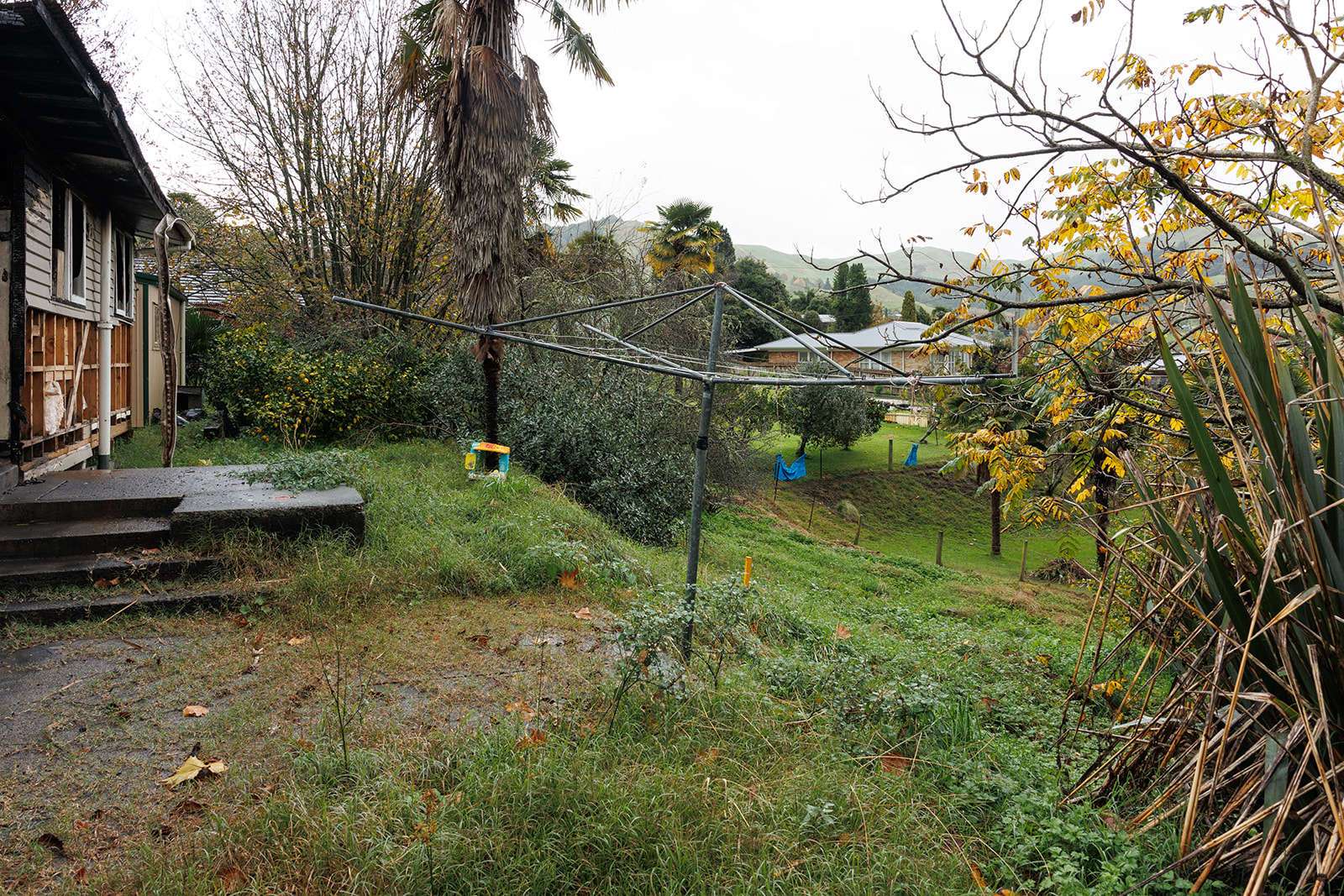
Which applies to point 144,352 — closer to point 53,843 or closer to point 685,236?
point 53,843

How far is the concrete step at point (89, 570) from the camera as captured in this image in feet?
17.9

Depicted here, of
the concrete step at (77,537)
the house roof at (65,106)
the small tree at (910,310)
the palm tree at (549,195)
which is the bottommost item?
the concrete step at (77,537)

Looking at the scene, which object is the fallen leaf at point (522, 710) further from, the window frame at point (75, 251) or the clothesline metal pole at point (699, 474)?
the window frame at point (75, 251)

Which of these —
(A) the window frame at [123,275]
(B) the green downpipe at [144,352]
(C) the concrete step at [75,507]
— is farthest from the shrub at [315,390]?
(C) the concrete step at [75,507]

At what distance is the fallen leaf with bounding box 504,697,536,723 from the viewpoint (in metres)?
4.02

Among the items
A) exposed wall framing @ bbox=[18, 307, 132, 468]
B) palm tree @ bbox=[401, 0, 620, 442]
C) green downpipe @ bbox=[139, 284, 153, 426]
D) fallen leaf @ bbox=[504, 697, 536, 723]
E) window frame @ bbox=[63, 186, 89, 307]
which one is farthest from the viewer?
green downpipe @ bbox=[139, 284, 153, 426]

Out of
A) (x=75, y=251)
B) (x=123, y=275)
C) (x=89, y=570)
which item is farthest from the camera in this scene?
(x=123, y=275)

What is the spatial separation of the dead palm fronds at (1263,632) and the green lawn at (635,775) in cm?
35

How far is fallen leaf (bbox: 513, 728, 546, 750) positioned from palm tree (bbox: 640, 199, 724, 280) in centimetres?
2517

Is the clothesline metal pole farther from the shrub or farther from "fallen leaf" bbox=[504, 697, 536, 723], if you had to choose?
the shrub

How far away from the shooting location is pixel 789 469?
29.0m

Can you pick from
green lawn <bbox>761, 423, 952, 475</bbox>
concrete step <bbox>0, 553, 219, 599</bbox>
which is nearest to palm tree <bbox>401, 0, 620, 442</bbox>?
concrete step <bbox>0, 553, 219, 599</bbox>

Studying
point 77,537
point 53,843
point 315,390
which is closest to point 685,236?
point 315,390

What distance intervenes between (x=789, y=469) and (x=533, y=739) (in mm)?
25877
